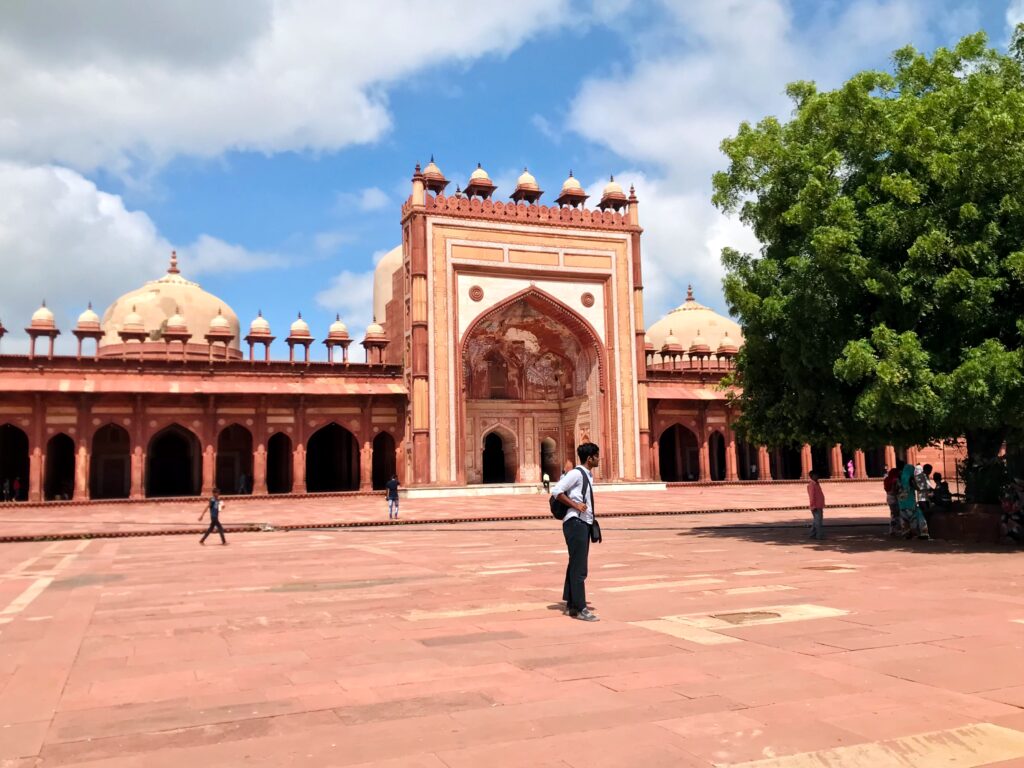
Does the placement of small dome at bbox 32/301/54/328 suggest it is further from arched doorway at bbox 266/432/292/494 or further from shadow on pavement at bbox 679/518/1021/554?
shadow on pavement at bbox 679/518/1021/554

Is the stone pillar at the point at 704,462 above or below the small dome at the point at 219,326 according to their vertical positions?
below

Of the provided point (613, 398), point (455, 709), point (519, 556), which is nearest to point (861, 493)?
point (613, 398)

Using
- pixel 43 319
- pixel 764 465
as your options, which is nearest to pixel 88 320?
pixel 43 319

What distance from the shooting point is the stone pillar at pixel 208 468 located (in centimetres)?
2948

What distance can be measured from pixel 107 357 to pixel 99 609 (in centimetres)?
2487

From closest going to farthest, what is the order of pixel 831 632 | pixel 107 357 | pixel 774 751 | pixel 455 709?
pixel 774 751
pixel 455 709
pixel 831 632
pixel 107 357

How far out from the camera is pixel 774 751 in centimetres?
340

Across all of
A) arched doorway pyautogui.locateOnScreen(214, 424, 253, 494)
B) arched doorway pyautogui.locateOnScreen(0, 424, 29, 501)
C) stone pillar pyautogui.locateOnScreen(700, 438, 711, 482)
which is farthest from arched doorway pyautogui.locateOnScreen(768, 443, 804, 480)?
arched doorway pyautogui.locateOnScreen(0, 424, 29, 501)

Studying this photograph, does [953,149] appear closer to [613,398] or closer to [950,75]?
[950,75]

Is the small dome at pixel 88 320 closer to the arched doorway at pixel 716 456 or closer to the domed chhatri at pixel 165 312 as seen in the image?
the domed chhatri at pixel 165 312

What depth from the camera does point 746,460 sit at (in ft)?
133

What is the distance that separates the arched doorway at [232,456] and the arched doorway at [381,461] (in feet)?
16.6

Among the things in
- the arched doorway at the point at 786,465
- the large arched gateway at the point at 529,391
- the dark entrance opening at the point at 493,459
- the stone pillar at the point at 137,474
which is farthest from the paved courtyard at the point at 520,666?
the arched doorway at the point at 786,465

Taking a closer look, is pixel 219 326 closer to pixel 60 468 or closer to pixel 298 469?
pixel 298 469
